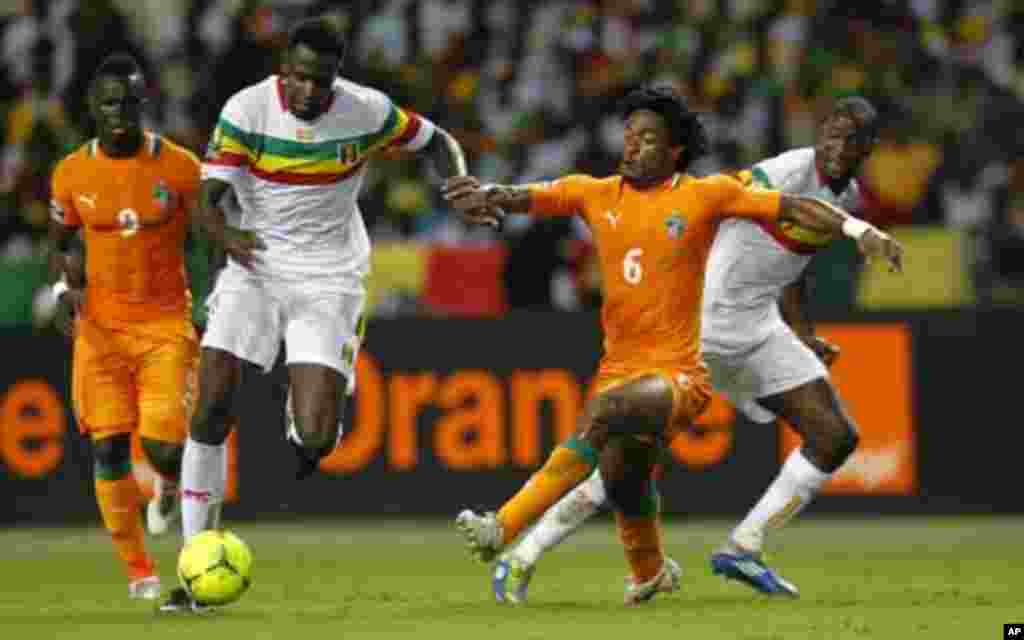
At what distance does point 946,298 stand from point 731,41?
3.90 m

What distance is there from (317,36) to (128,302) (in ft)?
6.37

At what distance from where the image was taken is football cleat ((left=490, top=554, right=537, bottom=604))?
1113 cm

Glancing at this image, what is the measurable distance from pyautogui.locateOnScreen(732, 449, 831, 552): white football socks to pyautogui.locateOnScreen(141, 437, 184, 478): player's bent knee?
107 inches

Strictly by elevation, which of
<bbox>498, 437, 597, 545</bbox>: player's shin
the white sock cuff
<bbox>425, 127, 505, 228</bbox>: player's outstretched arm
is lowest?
the white sock cuff

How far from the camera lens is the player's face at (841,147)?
40.4 feet

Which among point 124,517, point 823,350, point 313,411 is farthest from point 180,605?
point 823,350

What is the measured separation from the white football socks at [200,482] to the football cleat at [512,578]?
1304 mm

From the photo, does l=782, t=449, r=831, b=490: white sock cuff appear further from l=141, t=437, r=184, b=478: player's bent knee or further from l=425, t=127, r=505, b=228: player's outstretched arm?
l=141, t=437, r=184, b=478: player's bent knee

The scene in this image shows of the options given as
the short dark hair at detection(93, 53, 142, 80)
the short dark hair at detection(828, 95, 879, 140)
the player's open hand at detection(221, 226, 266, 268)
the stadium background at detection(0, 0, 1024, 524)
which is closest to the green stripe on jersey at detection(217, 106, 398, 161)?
the player's open hand at detection(221, 226, 266, 268)

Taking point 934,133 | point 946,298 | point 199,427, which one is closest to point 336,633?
point 199,427

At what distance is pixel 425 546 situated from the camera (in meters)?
15.9

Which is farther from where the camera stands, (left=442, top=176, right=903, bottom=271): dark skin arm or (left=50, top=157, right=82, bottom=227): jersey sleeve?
(left=50, top=157, right=82, bottom=227): jersey sleeve

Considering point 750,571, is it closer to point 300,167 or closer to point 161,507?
point 300,167

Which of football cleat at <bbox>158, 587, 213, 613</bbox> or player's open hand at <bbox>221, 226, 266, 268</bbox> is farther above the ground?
player's open hand at <bbox>221, 226, 266, 268</bbox>
